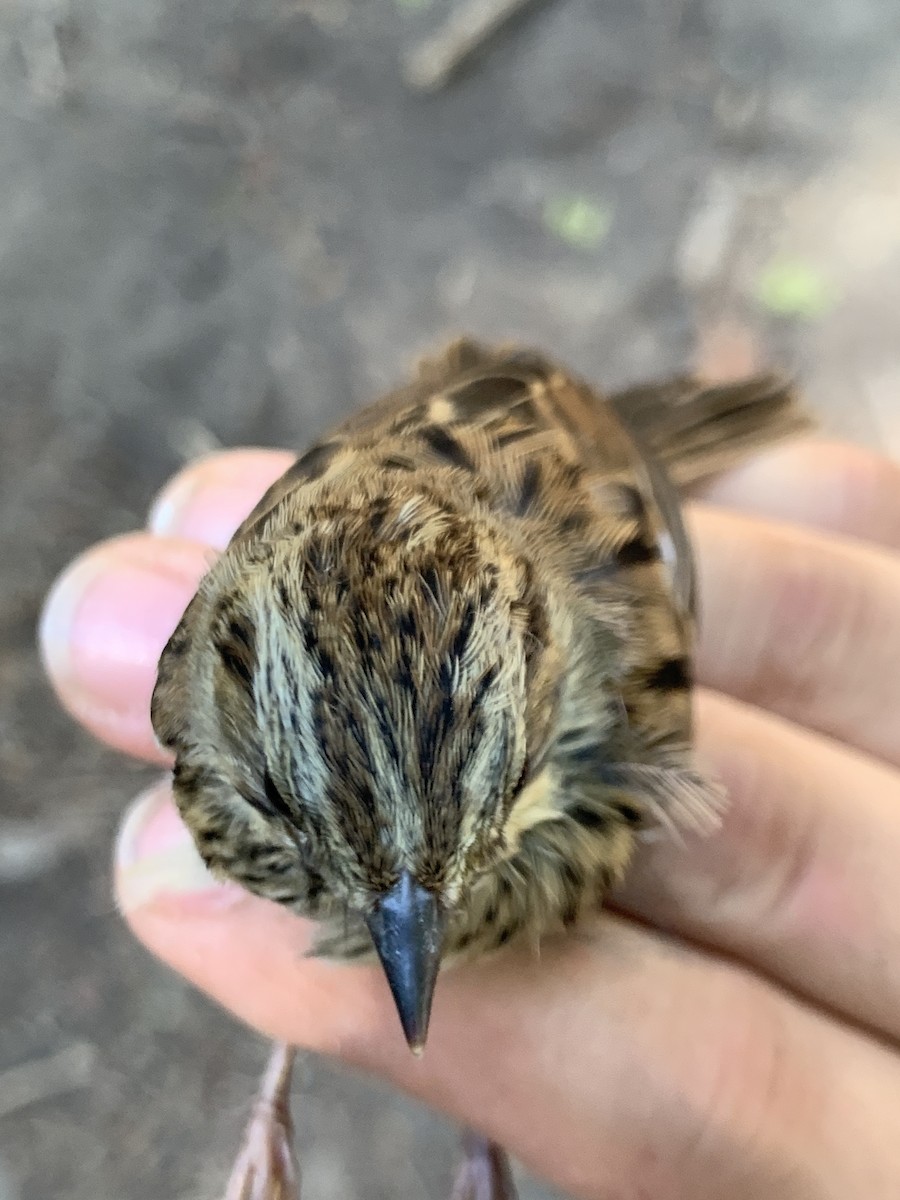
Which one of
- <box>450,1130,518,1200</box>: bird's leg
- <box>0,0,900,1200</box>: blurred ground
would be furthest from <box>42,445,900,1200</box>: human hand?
<box>0,0,900,1200</box>: blurred ground

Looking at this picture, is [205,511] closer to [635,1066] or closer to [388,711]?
[388,711]

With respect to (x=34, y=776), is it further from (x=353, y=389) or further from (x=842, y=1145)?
(x=842, y=1145)

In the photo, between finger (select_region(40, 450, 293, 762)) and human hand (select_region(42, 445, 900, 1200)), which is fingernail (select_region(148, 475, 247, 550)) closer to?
finger (select_region(40, 450, 293, 762))

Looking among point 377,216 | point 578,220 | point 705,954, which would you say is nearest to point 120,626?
point 705,954

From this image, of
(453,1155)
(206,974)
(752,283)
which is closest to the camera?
(206,974)

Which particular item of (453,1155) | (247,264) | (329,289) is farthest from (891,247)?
(453,1155)

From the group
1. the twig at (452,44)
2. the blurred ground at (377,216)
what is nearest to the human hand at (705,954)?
the blurred ground at (377,216)

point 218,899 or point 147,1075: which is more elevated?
point 218,899

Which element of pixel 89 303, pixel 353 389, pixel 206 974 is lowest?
pixel 206 974

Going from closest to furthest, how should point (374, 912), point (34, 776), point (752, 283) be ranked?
1. point (374, 912)
2. point (34, 776)
3. point (752, 283)
